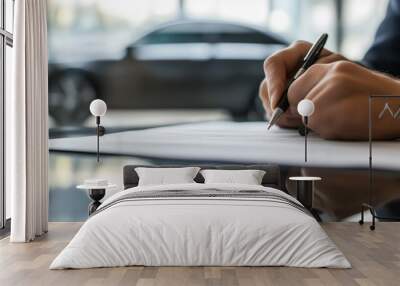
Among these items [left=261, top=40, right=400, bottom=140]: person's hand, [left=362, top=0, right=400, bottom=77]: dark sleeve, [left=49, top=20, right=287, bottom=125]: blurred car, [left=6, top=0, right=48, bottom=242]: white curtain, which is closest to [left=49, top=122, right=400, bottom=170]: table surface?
[left=261, top=40, right=400, bottom=140]: person's hand

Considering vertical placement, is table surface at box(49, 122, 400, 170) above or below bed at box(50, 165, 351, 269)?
above

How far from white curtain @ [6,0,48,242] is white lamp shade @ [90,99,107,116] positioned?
2.31 ft

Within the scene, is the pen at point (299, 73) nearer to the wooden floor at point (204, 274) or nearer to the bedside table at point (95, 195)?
the bedside table at point (95, 195)

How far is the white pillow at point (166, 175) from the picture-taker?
22.0 ft

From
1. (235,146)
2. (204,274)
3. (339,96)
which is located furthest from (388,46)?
(204,274)

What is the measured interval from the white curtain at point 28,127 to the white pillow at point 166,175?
114 centimetres

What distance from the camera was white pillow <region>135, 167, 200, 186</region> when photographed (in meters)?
6.71

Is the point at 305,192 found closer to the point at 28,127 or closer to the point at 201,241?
the point at 201,241

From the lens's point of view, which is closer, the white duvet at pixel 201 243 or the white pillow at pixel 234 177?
the white duvet at pixel 201 243

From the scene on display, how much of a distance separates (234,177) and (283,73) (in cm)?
152

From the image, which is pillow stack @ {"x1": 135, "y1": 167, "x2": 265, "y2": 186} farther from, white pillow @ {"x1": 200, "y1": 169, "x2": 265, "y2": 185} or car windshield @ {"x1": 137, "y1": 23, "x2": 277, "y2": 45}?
car windshield @ {"x1": 137, "y1": 23, "x2": 277, "y2": 45}

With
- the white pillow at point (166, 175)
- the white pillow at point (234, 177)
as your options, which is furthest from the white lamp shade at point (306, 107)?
the white pillow at point (166, 175)

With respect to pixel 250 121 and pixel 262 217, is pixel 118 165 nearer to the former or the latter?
pixel 250 121

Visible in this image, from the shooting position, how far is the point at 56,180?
24.0ft
